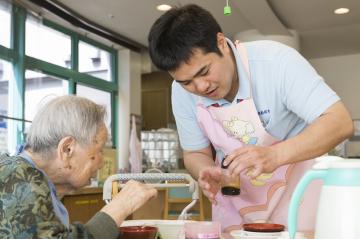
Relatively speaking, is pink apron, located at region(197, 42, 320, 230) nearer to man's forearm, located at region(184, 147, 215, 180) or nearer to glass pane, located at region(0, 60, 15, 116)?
man's forearm, located at region(184, 147, 215, 180)

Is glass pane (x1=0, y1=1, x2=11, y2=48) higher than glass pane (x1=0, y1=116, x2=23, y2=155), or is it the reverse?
glass pane (x1=0, y1=1, x2=11, y2=48)

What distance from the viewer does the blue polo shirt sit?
1.26 meters

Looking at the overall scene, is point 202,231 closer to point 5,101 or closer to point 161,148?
point 5,101

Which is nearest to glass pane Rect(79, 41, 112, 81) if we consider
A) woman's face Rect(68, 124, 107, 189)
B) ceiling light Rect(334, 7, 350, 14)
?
ceiling light Rect(334, 7, 350, 14)

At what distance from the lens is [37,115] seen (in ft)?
3.43

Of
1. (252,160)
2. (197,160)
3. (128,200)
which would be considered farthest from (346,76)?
(128,200)

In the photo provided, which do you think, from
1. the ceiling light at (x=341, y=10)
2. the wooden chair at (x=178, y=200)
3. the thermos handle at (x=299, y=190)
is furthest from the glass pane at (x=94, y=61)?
the thermos handle at (x=299, y=190)

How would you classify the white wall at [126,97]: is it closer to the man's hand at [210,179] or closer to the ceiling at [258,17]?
the ceiling at [258,17]

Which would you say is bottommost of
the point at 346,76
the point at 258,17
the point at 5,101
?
the point at 5,101

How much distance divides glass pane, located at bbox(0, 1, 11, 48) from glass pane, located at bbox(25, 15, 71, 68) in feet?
0.70

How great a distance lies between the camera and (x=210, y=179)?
1309mm

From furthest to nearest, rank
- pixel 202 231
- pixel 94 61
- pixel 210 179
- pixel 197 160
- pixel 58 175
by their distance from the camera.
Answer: pixel 94 61 < pixel 197 160 < pixel 210 179 < pixel 58 175 < pixel 202 231

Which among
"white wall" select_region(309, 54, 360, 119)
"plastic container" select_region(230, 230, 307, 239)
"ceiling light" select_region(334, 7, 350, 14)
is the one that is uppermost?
"ceiling light" select_region(334, 7, 350, 14)

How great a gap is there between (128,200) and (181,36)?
1.56 ft
